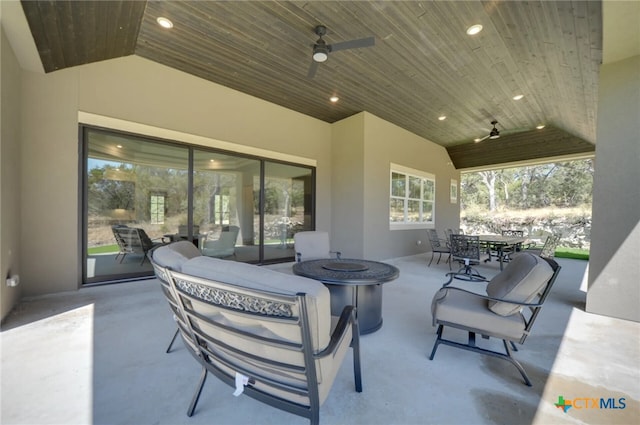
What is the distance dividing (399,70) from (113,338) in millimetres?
5292

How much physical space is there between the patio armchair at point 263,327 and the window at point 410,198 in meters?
6.20

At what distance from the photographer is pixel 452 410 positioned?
1.63 meters

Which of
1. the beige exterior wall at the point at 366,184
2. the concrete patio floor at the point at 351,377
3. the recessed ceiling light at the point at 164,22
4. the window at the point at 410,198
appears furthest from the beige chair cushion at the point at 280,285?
the window at the point at 410,198

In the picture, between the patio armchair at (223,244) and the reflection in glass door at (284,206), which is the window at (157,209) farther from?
the reflection in glass door at (284,206)

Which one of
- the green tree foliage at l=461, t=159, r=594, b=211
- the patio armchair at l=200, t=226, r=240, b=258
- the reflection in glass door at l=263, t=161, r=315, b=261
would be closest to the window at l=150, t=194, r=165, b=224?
the patio armchair at l=200, t=226, r=240, b=258

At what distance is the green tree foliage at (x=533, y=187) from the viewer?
524 inches

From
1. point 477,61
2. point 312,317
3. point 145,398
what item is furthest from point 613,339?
point 145,398

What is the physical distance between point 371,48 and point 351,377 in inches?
164

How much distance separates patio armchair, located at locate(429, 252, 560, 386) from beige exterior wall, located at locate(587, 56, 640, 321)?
6.92 feet

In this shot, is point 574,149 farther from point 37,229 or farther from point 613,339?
point 37,229

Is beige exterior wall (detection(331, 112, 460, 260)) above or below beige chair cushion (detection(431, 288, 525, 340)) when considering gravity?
above

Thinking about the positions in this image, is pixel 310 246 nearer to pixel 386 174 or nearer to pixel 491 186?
pixel 386 174

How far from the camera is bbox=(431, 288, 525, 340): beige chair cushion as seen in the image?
1.98 metres

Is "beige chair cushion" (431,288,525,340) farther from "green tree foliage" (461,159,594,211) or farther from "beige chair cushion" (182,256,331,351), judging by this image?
"green tree foliage" (461,159,594,211)
